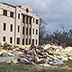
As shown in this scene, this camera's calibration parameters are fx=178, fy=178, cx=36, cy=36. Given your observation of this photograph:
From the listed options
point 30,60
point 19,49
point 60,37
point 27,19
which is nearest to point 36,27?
point 27,19

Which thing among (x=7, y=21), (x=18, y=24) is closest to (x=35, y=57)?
(x=7, y=21)

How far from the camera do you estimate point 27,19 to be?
44156 millimetres

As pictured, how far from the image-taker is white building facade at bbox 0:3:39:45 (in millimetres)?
36056

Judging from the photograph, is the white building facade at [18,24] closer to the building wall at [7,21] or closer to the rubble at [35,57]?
the building wall at [7,21]

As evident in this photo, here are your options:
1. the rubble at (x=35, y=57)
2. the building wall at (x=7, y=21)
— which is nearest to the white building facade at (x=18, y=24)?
the building wall at (x=7, y=21)

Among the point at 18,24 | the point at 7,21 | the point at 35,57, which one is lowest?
the point at 35,57

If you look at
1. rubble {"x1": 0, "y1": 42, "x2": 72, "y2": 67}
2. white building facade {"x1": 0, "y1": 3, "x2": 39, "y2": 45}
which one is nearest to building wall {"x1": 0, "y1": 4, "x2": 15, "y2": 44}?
white building facade {"x1": 0, "y1": 3, "x2": 39, "y2": 45}

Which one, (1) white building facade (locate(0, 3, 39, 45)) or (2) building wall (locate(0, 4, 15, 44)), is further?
(1) white building facade (locate(0, 3, 39, 45))

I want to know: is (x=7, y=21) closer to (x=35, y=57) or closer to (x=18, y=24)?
(x=18, y=24)

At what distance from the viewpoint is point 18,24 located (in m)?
40.2

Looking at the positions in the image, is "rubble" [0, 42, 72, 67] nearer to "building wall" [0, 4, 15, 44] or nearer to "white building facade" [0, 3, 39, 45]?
"building wall" [0, 4, 15, 44]

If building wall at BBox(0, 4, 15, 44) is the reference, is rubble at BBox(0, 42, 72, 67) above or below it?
below

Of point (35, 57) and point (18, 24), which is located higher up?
point (18, 24)

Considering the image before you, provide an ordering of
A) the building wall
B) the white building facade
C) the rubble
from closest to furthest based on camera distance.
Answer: the rubble < the building wall < the white building facade
